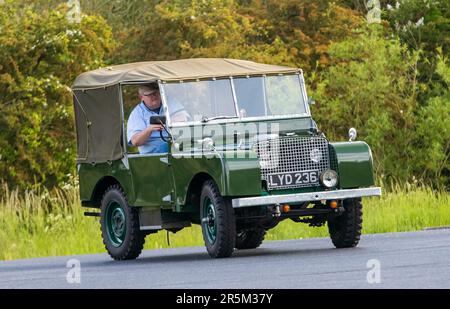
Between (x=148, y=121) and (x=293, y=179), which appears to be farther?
(x=148, y=121)

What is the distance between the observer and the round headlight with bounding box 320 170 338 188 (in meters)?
17.3

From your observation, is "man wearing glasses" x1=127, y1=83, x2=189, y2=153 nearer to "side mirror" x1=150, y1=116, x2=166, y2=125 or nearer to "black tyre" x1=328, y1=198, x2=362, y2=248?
"side mirror" x1=150, y1=116, x2=166, y2=125

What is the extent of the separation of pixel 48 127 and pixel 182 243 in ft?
45.8

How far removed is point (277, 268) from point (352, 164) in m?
2.47

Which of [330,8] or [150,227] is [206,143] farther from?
[330,8]

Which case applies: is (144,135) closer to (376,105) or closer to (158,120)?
(158,120)

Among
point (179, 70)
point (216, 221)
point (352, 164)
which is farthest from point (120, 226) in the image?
point (352, 164)

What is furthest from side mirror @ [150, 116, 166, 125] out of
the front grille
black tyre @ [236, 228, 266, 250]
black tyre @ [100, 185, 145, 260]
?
black tyre @ [236, 228, 266, 250]

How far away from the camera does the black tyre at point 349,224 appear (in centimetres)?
1775

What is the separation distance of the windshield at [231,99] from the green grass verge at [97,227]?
13.5ft

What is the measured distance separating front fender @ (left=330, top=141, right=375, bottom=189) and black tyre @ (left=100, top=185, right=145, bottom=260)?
8.65ft

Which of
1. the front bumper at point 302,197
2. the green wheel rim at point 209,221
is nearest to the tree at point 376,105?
the front bumper at point 302,197

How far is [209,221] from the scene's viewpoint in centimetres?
1723
